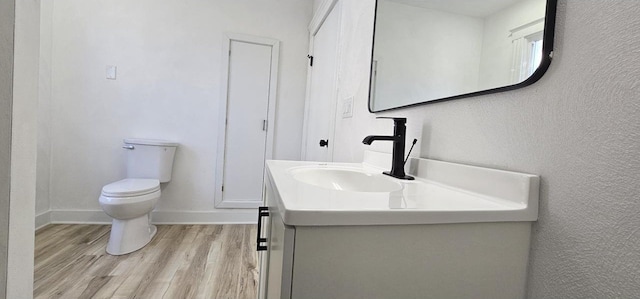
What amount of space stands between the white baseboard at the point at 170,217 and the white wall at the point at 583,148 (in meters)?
2.37

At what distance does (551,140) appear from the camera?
495mm

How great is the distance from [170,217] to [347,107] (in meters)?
1.93

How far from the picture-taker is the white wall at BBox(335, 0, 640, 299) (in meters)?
0.39

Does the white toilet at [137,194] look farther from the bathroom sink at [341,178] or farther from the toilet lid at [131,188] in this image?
the bathroom sink at [341,178]

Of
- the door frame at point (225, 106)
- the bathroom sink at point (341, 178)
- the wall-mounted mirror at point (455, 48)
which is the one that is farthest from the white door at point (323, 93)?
the bathroom sink at point (341, 178)

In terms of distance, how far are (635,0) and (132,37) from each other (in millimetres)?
2876

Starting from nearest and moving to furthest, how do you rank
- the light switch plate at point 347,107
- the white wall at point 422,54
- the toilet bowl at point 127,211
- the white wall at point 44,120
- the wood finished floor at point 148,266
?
the white wall at point 422,54, the wood finished floor at point 148,266, the light switch plate at point 347,107, the toilet bowl at point 127,211, the white wall at point 44,120

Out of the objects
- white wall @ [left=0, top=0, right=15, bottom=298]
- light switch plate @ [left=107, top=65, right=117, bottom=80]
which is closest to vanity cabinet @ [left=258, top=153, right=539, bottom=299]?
white wall @ [left=0, top=0, right=15, bottom=298]

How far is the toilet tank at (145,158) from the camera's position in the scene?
219 cm

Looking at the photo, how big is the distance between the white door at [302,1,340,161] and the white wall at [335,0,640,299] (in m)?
1.25

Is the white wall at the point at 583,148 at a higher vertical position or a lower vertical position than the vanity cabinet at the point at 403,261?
higher

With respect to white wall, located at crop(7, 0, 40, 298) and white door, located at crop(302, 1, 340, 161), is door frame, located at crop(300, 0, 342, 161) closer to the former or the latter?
white door, located at crop(302, 1, 340, 161)

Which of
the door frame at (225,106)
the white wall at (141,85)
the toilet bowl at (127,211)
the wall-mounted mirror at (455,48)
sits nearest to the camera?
the wall-mounted mirror at (455,48)

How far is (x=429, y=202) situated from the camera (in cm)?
50
